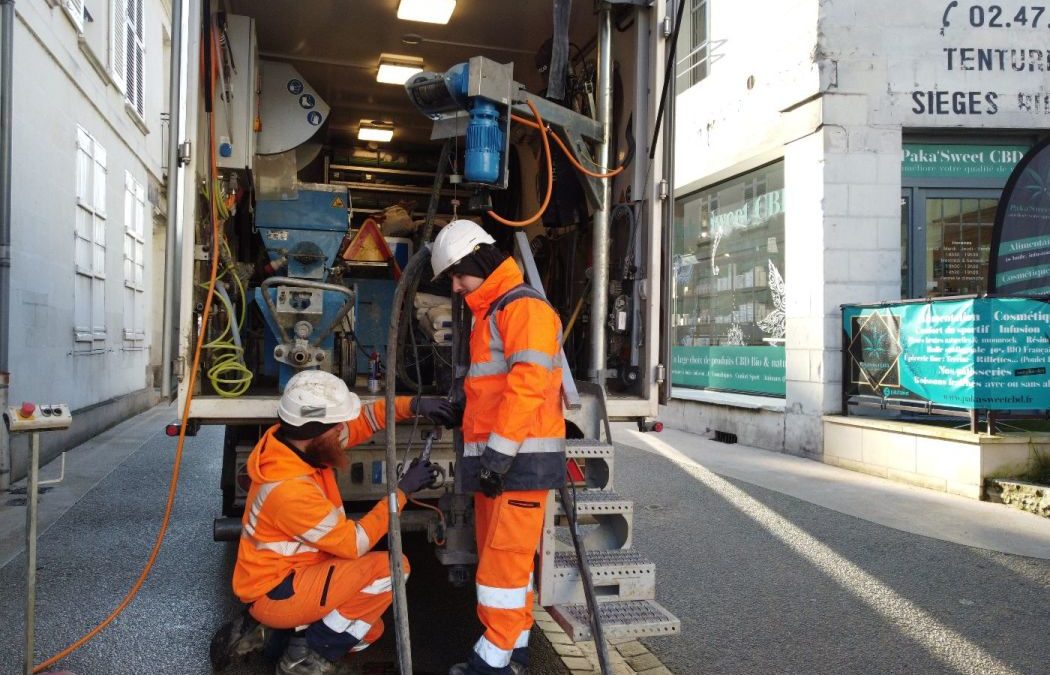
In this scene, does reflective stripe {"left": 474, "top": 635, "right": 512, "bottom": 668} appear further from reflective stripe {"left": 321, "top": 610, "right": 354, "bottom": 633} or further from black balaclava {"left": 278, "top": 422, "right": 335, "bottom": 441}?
black balaclava {"left": 278, "top": 422, "right": 335, "bottom": 441}

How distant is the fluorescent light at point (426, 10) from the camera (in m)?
5.41

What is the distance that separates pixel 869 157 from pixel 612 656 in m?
7.29

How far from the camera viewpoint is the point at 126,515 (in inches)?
260

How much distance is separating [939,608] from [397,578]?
10.1 ft

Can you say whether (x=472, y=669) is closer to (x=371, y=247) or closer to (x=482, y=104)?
(x=482, y=104)

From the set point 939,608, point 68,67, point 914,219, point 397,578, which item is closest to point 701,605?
point 939,608

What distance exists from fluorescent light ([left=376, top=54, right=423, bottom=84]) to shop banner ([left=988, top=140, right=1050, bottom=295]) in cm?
521

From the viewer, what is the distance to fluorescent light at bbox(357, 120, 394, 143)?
24.5 ft

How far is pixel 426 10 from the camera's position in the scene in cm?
550

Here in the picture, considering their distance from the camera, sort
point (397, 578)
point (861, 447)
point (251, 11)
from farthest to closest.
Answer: point (861, 447) → point (251, 11) → point (397, 578)

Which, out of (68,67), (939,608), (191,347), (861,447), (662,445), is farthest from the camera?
(662,445)

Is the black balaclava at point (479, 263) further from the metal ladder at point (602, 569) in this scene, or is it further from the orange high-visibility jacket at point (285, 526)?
the orange high-visibility jacket at point (285, 526)

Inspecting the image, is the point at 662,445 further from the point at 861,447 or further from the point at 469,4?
the point at 469,4

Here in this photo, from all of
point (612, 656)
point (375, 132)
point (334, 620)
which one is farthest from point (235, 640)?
point (375, 132)
